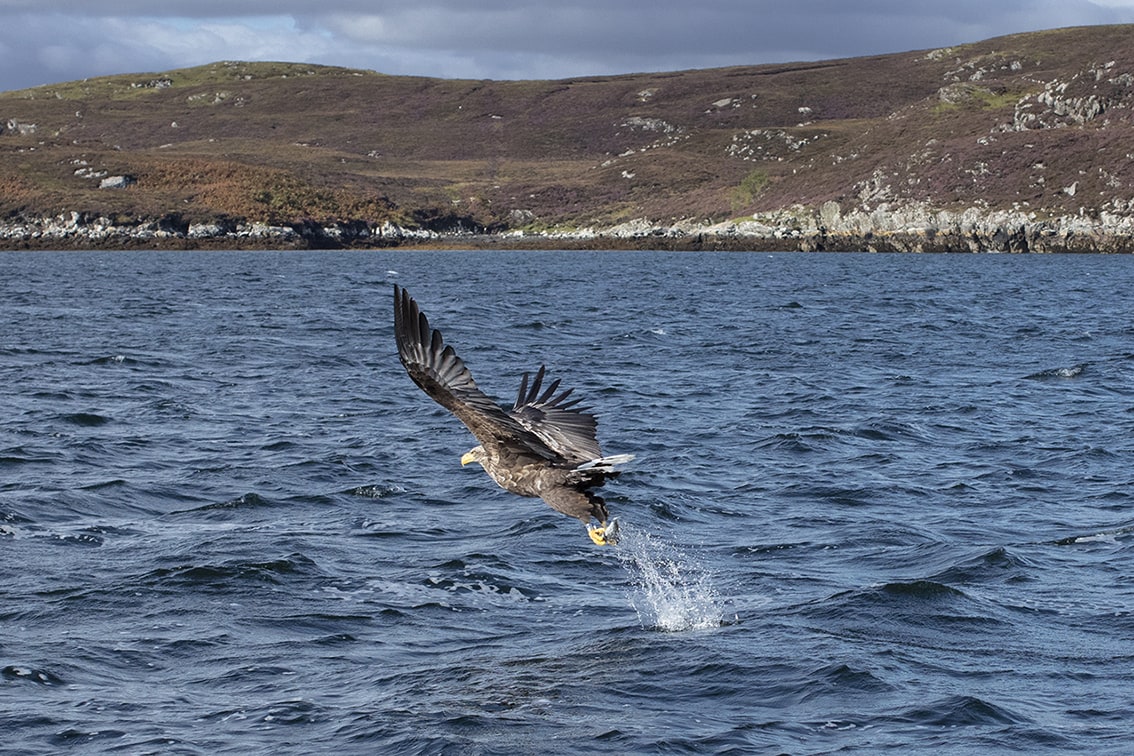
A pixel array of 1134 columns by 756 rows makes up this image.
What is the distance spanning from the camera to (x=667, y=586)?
12.6 meters

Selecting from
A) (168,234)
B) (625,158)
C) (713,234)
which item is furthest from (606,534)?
(625,158)

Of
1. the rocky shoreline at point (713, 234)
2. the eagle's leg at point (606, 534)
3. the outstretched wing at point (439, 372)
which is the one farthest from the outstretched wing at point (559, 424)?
the rocky shoreline at point (713, 234)

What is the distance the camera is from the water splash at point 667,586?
11.8 meters

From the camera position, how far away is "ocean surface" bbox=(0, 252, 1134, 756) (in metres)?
9.37

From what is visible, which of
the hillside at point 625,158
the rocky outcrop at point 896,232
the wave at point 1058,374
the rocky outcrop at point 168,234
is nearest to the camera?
the wave at point 1058,374

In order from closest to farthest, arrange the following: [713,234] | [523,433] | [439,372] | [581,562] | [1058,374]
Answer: [439,372] < [523,433] < [581,562] < [1058,374] < [713,234]

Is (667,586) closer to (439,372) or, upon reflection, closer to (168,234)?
(439,372)

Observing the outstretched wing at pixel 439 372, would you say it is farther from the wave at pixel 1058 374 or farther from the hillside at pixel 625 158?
the hillside at pixel 625 158

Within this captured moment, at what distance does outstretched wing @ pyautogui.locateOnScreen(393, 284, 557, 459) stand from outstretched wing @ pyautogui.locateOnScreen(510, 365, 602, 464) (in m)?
0.41

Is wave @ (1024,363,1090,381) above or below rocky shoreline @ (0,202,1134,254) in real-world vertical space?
below

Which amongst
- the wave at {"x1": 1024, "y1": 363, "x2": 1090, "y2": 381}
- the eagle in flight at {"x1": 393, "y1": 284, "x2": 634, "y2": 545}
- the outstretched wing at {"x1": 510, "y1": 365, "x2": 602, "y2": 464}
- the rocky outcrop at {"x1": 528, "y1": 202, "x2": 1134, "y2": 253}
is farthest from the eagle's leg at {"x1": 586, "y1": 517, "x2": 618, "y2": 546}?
the rocky outcrop at {"x1": 528, "y1": 202, "x2": 1134, "y2": 253}

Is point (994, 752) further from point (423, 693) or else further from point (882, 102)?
point (882, 102)

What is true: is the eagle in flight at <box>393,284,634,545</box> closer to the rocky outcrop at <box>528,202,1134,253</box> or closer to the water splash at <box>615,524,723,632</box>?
the water splash at <box>615,524,723,632</box>

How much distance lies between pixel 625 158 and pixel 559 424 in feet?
421
